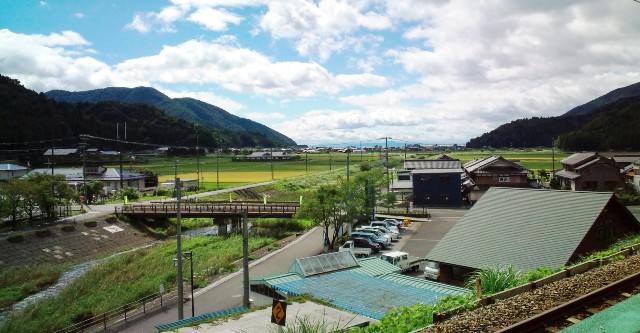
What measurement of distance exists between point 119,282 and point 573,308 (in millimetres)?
25588

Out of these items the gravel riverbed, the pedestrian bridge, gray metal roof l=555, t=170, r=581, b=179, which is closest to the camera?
the gravel riverbed

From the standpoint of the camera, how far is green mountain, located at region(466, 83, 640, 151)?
324ft

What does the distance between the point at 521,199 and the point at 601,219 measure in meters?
3.33

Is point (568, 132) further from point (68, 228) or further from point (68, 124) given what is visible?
point (68, 124)

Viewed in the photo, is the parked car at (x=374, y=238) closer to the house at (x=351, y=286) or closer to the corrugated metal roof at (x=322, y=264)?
the house at (x=351, y=286)

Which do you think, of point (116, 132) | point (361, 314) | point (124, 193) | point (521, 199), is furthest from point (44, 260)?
point (116, 132)

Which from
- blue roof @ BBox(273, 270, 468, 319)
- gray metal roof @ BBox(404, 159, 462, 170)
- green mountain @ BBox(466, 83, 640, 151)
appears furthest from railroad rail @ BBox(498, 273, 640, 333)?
green mountain @ BBox(466, 83, 640, 151)

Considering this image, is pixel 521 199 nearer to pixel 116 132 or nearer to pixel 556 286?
pixel 556 286

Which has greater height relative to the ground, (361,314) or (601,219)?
(601,219)

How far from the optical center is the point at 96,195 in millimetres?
55094

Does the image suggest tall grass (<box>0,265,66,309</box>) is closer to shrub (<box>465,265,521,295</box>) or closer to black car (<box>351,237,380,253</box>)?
A: black car (<box>351,237,380,253</box>)

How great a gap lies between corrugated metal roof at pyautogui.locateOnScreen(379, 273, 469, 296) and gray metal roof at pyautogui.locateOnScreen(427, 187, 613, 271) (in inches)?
52.8

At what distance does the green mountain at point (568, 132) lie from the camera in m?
98.8

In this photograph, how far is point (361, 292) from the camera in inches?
624
